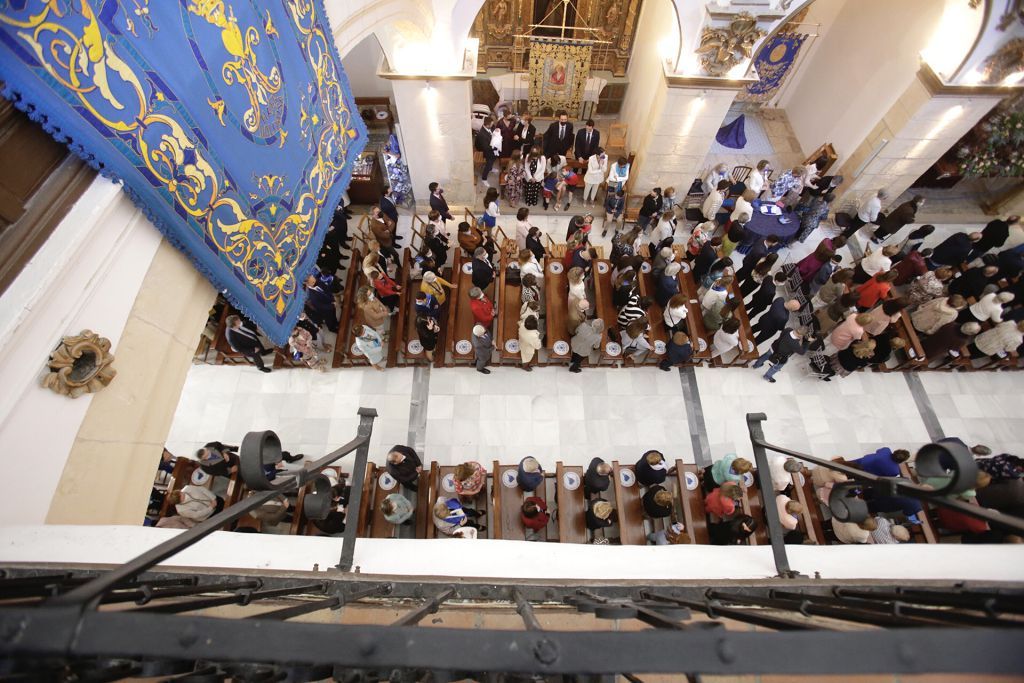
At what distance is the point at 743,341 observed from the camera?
6996 mm

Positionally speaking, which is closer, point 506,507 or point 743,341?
point 506,507

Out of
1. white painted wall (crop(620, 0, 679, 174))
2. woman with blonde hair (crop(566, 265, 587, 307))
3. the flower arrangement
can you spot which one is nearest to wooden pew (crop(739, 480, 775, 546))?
woman with blonde hair (crop(566, 265, 587, 307))

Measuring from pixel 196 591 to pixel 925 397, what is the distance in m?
9.04

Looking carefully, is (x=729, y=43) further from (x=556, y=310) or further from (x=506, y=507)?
(x=506, y=507)

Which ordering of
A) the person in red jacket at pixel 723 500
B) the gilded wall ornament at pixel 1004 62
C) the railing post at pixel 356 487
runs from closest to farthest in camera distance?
the railing post at pixel 356 487
the person in red jacket at pixel 723 500
the gilded wall ornament at pixel 1004 62

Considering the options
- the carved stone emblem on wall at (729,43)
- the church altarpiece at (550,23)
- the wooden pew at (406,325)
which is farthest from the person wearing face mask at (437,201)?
the church altarpiece at (550,23)

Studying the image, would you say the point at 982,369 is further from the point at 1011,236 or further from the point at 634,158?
the point at 634,158

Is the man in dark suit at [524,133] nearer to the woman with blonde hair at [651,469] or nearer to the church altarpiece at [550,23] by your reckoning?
the church altarpiece at [550,23]

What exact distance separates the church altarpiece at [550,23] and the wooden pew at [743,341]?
662 cm

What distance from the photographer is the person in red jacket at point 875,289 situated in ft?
21.9

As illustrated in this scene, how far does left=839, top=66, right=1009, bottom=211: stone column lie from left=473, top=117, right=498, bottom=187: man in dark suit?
6831 mm

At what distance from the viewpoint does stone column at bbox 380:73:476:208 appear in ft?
24.6

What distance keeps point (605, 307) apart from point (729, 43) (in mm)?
4297

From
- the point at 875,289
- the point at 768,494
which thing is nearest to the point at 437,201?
the point at 875,289
